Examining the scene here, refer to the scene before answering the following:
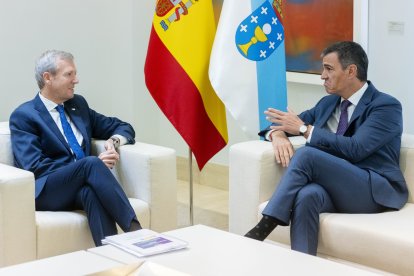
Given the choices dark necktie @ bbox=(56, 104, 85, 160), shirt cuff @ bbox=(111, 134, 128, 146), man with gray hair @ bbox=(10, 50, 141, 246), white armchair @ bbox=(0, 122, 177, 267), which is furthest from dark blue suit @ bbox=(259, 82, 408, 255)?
dark necktie @ bbox=(56, 104, 85, 160)

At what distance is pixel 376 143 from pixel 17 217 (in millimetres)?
1756

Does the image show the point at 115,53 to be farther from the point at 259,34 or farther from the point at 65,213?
the point at 65,213

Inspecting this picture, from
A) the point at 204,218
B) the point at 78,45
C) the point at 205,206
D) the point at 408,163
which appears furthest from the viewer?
the point at 78,45

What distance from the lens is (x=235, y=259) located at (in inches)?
106

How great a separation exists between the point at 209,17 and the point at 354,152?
4.12 ft

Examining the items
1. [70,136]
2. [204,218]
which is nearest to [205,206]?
[204,218]

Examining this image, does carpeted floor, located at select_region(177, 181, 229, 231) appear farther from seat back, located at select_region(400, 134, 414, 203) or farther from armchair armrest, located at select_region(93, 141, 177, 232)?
seat back, located at select_region(400, 134, 414, 203)

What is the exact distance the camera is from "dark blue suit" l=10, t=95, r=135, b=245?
3.77 m

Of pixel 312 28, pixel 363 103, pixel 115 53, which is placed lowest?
pixel 363 103

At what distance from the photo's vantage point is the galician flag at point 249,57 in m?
4.38

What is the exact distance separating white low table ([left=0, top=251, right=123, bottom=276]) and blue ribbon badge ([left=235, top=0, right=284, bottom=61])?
202 cm

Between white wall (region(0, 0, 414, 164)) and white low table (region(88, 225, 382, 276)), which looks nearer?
white low table (region(88, 225, 382, 276))

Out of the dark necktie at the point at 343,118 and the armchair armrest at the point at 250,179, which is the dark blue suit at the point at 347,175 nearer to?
the dark necktie at the point at 343,118

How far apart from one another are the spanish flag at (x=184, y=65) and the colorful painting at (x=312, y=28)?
2.29 feet
